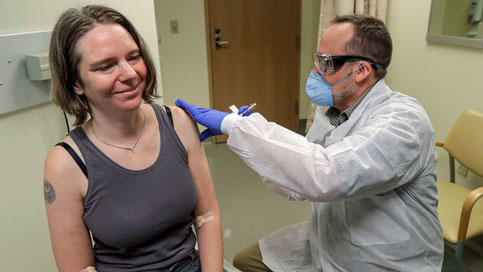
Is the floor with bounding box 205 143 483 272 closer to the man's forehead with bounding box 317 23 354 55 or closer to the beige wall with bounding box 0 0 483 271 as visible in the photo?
the beige wall with bounding box 0 0 483 271

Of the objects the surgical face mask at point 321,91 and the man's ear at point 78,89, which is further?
the surgical face mask at point 321,91

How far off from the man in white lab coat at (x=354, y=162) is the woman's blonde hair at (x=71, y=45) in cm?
32

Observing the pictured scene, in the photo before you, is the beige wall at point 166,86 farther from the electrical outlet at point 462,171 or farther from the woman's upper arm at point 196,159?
the woman's upper arm at point 196,159

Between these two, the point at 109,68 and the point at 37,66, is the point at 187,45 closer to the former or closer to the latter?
the point at 37,66

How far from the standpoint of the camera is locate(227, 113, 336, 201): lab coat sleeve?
3.18 ft

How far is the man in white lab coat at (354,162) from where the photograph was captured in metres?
0.98

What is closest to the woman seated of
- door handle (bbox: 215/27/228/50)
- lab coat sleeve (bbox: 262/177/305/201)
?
lab coat sleeve (bbox: 262/177/305/201)

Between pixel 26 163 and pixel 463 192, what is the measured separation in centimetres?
205

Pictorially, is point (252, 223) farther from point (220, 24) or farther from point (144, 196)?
point (220, 24)

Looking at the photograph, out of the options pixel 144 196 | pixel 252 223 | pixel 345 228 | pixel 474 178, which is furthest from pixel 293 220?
pixel 144 196

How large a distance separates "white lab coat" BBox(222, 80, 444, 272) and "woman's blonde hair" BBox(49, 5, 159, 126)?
42cm

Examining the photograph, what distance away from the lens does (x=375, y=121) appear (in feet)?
3.50

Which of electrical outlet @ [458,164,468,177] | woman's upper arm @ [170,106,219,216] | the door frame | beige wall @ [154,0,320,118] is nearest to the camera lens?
woman's upper arm @ [170,106,219,216]

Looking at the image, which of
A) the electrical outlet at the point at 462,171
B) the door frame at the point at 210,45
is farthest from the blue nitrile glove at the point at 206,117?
the door frame at the point at 210,45
